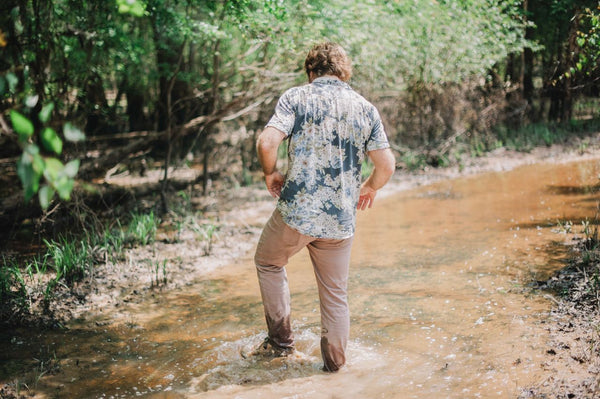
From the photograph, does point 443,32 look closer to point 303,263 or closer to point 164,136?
point 164,136

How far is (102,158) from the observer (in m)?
8.52

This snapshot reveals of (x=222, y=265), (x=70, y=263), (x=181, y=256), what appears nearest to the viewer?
(x=70, y=263)

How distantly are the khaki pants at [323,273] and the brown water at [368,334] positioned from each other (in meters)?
0.25

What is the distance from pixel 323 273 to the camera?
3.43 meters

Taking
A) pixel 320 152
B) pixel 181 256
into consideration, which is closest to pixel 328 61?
pixel 320 152

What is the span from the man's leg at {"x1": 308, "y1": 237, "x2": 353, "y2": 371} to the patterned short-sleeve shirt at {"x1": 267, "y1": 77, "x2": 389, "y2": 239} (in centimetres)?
16

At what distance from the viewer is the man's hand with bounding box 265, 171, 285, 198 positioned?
3.34 meters

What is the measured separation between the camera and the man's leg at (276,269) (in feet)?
11.0

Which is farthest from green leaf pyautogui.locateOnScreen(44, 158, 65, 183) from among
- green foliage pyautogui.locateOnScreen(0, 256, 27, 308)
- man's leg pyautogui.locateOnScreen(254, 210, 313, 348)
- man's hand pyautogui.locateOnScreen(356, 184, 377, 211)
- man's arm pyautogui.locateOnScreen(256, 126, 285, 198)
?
green foliage pyautogui.locateOnScreen(0, 256, 27, 308)

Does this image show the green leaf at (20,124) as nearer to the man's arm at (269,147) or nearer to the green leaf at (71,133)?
the green leaf at (71,133)

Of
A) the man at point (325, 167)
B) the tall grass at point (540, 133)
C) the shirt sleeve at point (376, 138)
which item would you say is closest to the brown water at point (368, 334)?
the man at point (325, 167)

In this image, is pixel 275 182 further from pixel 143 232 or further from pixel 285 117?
pixel 143 232

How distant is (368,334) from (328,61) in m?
2.14

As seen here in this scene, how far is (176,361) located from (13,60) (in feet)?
14.9
